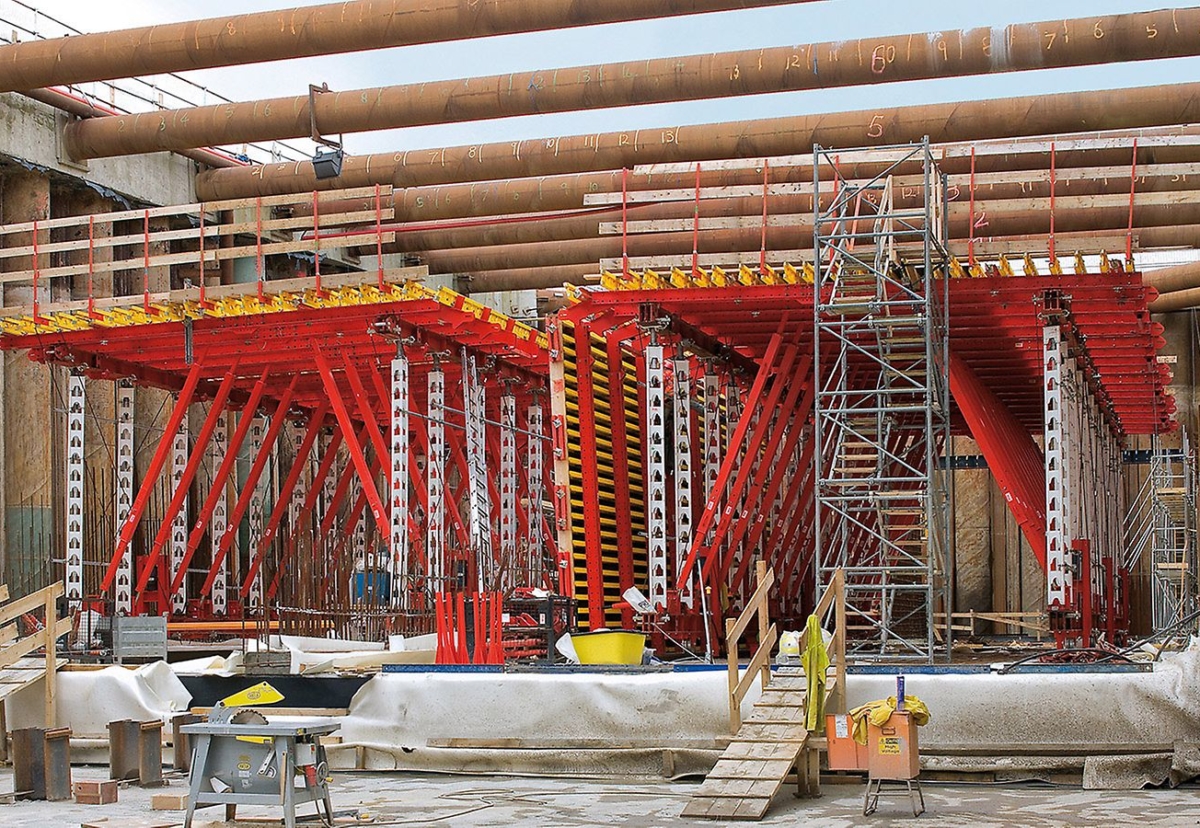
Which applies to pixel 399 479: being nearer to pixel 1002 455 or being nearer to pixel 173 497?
pixel 173 497

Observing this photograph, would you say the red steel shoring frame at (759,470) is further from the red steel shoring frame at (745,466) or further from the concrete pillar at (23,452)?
the concrete pillar at (23,452)

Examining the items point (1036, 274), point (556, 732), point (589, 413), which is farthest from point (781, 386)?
point (556, 732)

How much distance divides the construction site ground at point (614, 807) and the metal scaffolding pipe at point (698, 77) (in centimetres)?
1045

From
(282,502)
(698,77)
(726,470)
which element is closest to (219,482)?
(282,502)

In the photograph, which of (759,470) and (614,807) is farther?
(759,470)

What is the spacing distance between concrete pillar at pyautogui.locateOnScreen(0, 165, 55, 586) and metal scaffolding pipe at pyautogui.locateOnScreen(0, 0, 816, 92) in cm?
353

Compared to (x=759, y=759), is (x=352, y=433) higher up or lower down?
higher up

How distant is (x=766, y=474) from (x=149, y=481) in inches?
411

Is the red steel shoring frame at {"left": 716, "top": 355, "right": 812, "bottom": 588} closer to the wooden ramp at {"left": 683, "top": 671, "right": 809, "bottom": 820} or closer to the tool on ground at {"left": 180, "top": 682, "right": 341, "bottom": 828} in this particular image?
the wooden ramp at {"left": 683, "top": 671, "right": 809, "bottom": 820}

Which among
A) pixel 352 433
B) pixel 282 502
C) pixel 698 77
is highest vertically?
pixel 698 77

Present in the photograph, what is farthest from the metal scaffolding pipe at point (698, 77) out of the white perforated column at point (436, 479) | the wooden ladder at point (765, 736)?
the wooden ladder at point (765, 736)

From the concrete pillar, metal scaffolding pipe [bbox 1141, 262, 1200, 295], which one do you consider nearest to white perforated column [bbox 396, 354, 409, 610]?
the concrete pillar

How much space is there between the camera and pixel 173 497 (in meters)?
30.5

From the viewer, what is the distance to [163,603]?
100 feet
